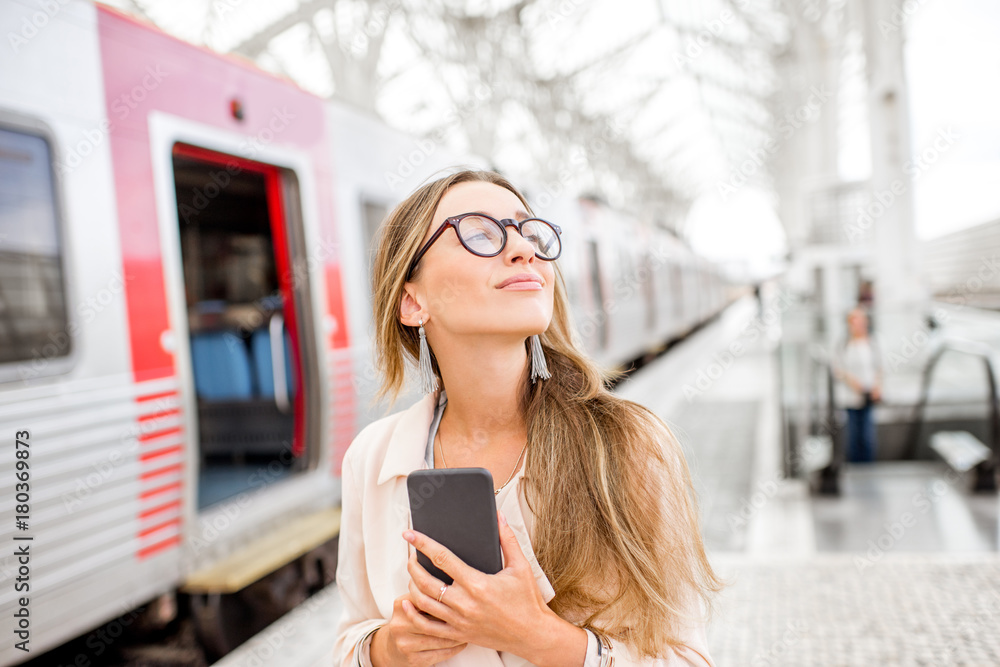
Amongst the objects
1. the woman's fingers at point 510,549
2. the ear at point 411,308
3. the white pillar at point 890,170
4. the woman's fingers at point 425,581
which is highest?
the white pillar at point 890,170

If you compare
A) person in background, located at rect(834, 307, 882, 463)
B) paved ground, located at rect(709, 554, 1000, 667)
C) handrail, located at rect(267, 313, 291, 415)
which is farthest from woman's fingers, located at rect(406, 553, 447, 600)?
person in background, located at rect(834, 307, 882, 463)

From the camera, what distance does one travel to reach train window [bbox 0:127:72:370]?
2.71 m

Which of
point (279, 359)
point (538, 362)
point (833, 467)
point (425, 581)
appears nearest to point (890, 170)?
point (833, 467)

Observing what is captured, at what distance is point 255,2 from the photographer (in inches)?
607

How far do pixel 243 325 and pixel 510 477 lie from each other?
462 centimetres

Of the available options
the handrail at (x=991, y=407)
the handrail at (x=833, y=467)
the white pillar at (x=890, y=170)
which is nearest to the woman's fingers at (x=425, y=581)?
the handrail at (x=833, y=467)

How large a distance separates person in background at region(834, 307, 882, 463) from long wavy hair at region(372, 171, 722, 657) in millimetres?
5146

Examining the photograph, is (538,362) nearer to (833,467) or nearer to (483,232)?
(483,232)

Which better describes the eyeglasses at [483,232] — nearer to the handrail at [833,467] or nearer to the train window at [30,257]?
the train window at [30,257]

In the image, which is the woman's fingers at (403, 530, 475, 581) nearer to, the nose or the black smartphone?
the black smartphone

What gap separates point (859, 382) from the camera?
19.0ft

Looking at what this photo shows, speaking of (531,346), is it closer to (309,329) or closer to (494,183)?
(494,183)

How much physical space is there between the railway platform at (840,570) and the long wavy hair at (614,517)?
0.21m

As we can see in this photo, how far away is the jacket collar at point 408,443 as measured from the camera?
4.66 feet
